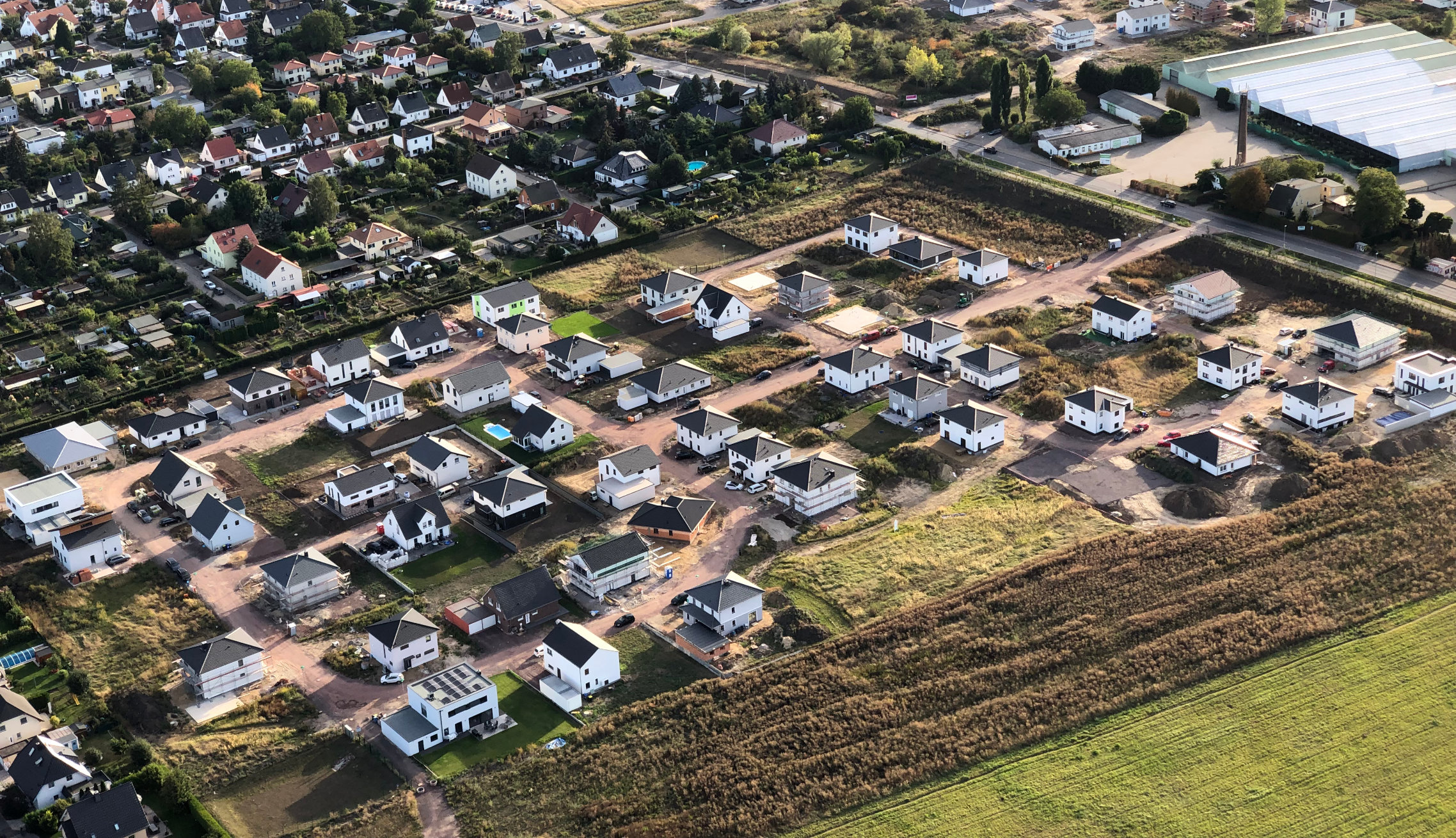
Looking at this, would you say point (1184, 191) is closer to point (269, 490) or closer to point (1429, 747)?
point (1429, 747)

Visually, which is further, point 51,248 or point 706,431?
point 51,248

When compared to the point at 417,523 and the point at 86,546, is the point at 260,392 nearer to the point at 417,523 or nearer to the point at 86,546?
the point at 86,546

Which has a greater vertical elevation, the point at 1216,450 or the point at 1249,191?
the point at 1249,191

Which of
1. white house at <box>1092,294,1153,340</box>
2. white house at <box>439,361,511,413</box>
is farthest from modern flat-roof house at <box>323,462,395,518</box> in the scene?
white house at <box>1092,294,1153,340</box>

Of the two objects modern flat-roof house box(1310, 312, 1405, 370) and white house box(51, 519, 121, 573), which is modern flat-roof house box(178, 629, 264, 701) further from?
modern flat-roof house box(1310, 312, 1405, 370)

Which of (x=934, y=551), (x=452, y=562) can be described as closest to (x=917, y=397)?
(x=934, y=551)

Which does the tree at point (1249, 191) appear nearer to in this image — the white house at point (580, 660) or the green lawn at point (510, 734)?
the white house at point (580, 660)

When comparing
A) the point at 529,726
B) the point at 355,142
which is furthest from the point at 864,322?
the point at 355,142
